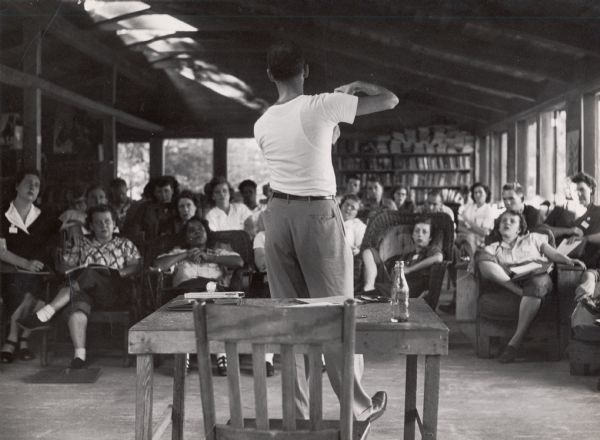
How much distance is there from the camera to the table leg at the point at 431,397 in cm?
255

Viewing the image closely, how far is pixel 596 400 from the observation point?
4.77 metres

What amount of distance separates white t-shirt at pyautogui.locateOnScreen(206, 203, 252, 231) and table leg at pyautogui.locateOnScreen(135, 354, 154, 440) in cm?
484

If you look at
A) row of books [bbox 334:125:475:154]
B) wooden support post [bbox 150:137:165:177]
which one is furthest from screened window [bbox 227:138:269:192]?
row of books [bbox 334:125:475:154]

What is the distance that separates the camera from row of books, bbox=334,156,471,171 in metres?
16.4

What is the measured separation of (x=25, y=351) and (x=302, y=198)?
12.0 feet

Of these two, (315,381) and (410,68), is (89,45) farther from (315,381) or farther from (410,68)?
(315,381)

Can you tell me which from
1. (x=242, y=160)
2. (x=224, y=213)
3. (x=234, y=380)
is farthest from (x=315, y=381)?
(x=242, y=160)

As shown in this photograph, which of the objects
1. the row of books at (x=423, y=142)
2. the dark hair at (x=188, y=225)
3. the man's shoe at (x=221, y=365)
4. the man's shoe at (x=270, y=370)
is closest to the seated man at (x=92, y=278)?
the dark hair at (x=188, y=225)

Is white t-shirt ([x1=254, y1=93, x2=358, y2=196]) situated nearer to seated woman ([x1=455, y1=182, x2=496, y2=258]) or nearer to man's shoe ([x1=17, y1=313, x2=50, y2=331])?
man's shoe ([x1=17, y1=313, x2=50, y2=331])

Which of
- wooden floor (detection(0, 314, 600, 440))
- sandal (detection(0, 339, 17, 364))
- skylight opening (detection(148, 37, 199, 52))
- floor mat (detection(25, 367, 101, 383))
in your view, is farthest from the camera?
skylight opening (detection(148, 37, 199, 52))

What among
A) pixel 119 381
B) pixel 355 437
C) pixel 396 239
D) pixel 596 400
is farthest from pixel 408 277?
pixel 355 437

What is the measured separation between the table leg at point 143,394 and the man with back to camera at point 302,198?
Result: 2.30 feet

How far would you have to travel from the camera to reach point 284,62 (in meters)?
3.18

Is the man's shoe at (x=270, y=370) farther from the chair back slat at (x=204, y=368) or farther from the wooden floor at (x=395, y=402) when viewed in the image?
the chair back slat at (x=204, y=368)
